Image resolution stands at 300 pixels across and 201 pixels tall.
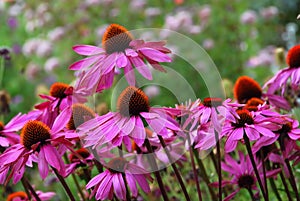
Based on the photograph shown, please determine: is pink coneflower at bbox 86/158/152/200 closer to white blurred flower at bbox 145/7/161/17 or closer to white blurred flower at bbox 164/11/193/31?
white blurred flower at bbox 164/11/193/31

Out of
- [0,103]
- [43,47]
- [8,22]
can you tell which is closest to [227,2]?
[43,47]

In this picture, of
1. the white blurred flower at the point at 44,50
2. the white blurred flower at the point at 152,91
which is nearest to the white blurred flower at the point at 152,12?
the white blurred flower at the point at 152,91

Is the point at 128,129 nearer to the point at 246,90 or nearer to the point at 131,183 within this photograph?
the point at 131,183

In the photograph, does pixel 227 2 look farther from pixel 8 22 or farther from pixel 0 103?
pixel 0 103

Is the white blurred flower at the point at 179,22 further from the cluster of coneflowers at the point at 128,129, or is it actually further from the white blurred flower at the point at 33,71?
the cluster of coneflowers at the point at 128,129

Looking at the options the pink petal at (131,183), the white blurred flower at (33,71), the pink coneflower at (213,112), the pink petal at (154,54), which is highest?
the pink petal at (154,54)

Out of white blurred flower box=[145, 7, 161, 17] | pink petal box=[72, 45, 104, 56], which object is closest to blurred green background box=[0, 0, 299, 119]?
white blurred flower box=[145, 7, 161, 17]

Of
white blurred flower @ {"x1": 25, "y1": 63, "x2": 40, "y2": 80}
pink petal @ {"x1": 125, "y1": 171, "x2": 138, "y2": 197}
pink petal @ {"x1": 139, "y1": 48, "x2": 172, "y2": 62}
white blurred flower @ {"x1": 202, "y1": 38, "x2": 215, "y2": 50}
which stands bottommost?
white blurred flower @ {"x1": 202, "y1": 38, "x2": 215, "y2": 50}
